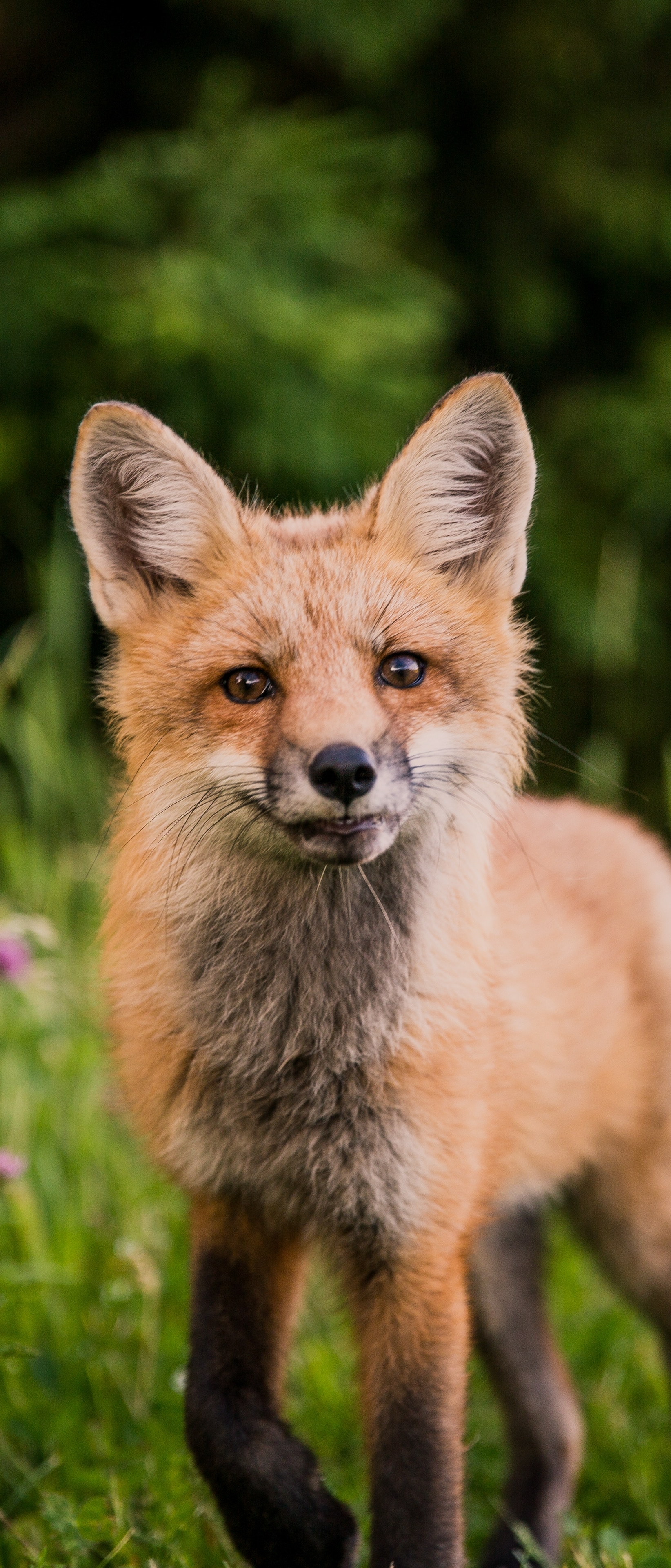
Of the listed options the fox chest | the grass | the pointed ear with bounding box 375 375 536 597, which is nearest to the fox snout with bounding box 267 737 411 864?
the fox chest

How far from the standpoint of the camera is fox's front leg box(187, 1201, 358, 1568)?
2.32 meters

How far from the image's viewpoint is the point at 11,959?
3.23 m

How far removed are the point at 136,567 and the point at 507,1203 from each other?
1708 mm

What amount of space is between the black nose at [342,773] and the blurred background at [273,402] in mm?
862

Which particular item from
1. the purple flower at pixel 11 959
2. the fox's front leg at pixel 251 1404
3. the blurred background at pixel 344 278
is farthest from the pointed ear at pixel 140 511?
the blurred background at pixel 344 278

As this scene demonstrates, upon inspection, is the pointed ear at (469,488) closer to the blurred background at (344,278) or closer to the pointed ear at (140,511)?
the pointed ear at (140,511)

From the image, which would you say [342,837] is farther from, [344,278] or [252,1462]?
[344,278]

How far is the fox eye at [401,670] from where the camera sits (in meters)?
2.30

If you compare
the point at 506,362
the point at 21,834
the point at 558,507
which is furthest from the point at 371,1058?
the point at 506,362

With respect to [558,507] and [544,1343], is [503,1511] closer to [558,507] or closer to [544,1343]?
[544,1343]

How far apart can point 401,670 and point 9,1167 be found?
59.1 inches

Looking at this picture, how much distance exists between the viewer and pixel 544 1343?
11.4 ft

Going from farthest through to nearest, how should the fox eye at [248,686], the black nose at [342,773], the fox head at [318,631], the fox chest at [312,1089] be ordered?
the fox chest at [312,1089] < the fox eye at [248,686] < the fox head at [318,631] < the black nose at [342,773]

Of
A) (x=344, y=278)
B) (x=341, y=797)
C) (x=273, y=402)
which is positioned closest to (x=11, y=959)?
(x=341, y=797)
